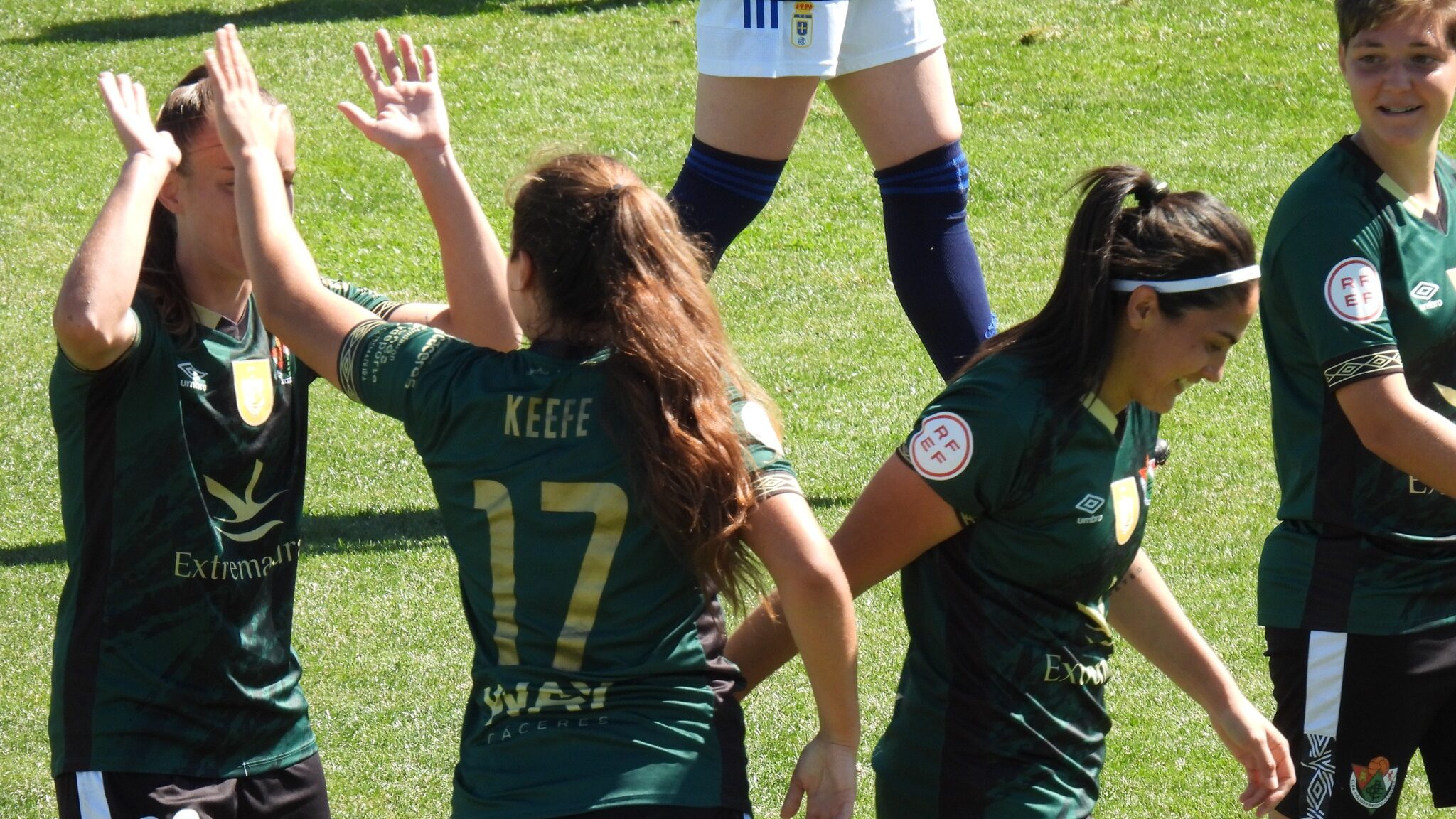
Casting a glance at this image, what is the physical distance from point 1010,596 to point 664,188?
7433 millimetres

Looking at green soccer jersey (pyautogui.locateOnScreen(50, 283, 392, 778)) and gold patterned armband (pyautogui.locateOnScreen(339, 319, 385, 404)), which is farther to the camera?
green soccer jersey (pyautogui.locateOnScreen(50, 283, 392, 778))

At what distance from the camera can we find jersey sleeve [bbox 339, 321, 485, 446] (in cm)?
246

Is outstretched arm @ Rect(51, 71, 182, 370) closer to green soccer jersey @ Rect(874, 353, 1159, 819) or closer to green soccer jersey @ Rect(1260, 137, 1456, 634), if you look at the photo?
green soccer jersey @ Rect(874, 353, 1159, 819)

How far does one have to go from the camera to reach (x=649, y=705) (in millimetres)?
2387

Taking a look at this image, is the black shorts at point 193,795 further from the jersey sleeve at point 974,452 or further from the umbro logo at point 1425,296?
the umbro logo at point 1425,296

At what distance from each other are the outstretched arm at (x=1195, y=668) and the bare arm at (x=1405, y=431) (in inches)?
18.8

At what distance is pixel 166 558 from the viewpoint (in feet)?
9.50

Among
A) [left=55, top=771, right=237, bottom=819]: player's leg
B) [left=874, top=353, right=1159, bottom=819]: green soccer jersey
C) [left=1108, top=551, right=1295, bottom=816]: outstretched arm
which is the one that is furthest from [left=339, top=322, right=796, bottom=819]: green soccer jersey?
[left=1108, top=551, right=1295, bottom=816]: outstretched arm

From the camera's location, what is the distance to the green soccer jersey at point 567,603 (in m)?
2.36

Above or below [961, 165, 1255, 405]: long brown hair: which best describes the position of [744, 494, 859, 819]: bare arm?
below

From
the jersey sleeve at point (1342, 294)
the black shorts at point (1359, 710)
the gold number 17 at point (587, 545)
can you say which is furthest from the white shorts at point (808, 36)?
the gold number 17 at point (587, 545)

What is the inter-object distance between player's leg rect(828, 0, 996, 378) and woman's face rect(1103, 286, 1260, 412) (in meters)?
1.35

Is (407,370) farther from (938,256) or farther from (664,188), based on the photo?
(664,188)

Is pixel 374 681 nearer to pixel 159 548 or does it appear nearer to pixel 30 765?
pixel 30 765
